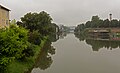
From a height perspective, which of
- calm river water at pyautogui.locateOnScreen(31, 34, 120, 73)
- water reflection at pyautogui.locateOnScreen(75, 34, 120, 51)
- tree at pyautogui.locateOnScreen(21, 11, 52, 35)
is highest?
tree at pyautogui.locateOnScreen(21, 11, 52, 35)

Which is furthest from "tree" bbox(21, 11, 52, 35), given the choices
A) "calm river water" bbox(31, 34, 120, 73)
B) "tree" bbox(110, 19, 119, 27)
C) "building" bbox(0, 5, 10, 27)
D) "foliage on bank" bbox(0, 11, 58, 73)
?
"tree" bbox(110, 19, 119, 27)

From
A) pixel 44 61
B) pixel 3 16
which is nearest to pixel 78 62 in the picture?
pixel 44 61

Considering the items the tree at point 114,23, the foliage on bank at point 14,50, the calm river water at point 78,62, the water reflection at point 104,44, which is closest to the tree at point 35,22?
the water reflection at point 104,44

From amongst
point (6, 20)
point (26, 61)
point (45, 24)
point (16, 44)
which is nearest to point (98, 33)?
point (45, 24)

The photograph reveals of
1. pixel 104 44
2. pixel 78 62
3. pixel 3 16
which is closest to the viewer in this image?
pixel 78 62

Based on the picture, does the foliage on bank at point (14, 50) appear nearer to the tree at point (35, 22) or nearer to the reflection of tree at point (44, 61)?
the reflection of tree at point (44, 61)

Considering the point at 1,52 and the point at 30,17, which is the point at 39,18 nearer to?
the point at 30,17

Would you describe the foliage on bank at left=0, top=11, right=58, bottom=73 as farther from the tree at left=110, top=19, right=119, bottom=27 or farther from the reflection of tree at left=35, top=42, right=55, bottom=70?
the tree at left=110, top=19, right=119, bottom=27

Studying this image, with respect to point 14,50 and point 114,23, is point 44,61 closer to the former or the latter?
point 14,50

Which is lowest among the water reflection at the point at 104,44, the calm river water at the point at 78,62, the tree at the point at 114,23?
the calm river water at the point at 78,62

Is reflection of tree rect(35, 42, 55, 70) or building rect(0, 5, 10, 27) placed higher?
building rect(0, 5, 10, 27)

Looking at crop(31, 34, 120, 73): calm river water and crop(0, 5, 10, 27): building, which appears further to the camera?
crop(0, 5, 10, 27): building

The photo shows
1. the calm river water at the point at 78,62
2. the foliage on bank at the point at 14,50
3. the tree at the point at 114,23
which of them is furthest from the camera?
the tree at the point at 114,23

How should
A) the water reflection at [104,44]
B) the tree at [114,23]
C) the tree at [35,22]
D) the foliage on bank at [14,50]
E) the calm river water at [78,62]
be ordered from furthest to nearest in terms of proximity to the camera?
the tree at [114,23] → the tree at [35,22] → the water reflection at [104,44] → the calm river water at [78,62] → the foliage on bank at [14,50]
